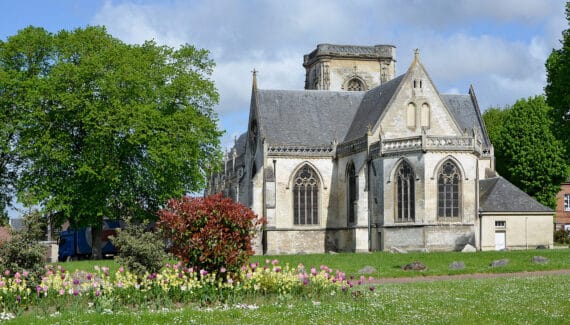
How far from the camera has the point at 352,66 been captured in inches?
2704

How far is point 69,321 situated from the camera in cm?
1450

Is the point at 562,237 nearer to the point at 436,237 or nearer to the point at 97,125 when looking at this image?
the point at 436,237

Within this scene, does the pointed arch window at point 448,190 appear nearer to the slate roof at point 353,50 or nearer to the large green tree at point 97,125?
the large green tree at point 97,125

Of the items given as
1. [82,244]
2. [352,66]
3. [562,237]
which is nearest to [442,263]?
[562,237]

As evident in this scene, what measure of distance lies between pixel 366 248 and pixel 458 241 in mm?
5612

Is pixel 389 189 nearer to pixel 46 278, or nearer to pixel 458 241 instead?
pixel 458 241

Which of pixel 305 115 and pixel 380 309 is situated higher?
pixel 305 115

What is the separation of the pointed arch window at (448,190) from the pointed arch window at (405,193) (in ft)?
4.93

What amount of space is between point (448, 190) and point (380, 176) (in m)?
3.96

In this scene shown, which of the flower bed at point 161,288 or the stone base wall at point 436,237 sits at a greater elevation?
the stone base wall at point 436,237

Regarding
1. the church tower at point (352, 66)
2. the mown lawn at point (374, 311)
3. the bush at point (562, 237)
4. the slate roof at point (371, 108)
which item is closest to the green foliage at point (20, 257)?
the mown lawn at point (374, 311)

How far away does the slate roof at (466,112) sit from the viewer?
54.1m

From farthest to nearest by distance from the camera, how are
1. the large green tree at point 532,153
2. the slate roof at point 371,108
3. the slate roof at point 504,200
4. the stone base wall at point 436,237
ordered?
the large green tree at point 532,153 → the slate roof at point 371,108 → the slate roof at point 504,200 → the stone base wall at point 436,237

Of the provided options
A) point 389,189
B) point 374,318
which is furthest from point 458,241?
point 374,318
